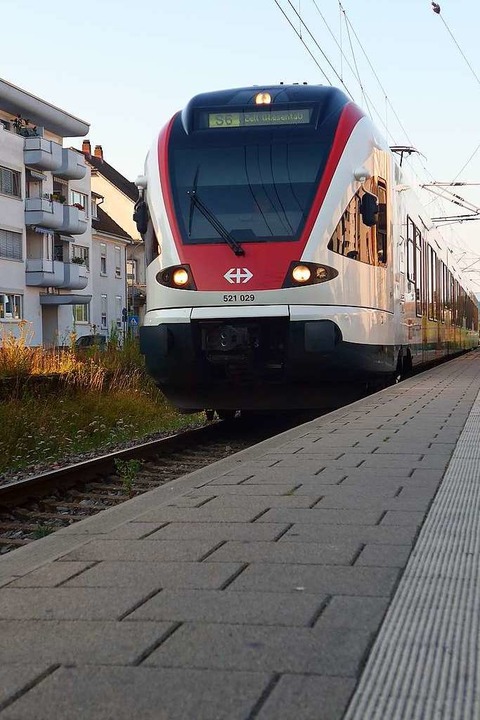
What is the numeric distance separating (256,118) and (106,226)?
5968 cm

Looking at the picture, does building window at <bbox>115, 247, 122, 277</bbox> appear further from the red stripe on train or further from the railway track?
the red stripe on train

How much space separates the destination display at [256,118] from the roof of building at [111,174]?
66005mm

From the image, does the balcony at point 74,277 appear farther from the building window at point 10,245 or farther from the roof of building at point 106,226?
the roof of building at point 106,226

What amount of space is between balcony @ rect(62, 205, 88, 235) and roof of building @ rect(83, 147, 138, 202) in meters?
16.9

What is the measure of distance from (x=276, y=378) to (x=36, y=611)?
7.54m

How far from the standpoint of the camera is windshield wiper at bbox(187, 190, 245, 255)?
10.6 metres

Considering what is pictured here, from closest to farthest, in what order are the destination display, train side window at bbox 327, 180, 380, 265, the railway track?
the railway track
train side window at bbox 327, 180, 380, 265
the destination display

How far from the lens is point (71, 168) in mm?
58156

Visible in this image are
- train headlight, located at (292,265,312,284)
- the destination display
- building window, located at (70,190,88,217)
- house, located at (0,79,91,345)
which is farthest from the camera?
building window, located at (70,190,88,217)

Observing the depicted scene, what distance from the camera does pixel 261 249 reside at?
10.6 meters

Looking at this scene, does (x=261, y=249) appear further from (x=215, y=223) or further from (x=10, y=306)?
(x=10, y=306)

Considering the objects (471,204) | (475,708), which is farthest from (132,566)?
(471,204)

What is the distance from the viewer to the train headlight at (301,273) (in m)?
10.5

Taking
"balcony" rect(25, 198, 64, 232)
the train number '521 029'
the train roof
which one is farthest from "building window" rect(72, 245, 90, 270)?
the train number '521 029'
